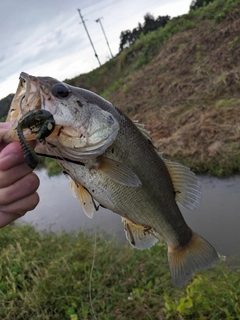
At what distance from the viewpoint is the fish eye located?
1654 millimetres

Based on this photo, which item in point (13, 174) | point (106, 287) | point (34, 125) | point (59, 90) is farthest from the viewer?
point (106, 287)

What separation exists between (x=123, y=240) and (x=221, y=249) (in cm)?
176

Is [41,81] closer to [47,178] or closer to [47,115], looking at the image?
[47,115]

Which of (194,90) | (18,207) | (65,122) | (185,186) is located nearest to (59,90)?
(65,122)

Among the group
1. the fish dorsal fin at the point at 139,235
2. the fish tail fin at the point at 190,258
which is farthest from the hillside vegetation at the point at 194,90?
the fish dorsal fin at the point at 139,235

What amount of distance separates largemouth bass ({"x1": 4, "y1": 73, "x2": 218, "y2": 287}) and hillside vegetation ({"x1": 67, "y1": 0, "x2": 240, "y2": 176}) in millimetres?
6758

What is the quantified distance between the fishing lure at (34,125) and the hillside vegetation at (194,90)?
24.0 ft

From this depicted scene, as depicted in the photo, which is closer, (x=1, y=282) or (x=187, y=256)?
(x=187, y=256)

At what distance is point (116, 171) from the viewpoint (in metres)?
1.69

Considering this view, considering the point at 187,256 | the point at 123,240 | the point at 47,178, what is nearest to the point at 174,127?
the point at 123,240

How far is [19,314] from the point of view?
4562 mm

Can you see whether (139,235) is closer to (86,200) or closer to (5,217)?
(86,200)

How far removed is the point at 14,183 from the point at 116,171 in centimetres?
49

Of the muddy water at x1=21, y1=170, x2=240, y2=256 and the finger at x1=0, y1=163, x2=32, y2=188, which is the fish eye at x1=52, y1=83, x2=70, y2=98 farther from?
the muddy water at x1=21, y1=170, x2=240, y2=256
